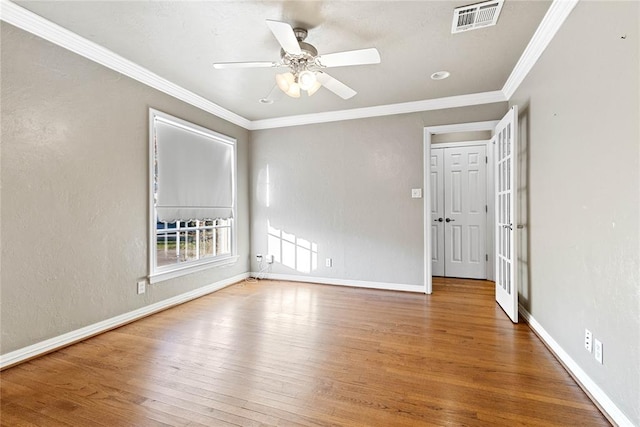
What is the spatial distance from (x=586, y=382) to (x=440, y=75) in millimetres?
2812

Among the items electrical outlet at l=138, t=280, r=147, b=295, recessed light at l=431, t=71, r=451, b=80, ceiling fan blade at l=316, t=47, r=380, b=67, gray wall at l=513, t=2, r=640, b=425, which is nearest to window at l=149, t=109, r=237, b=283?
electrical outlet at l=138, t=280, r=147, b=295

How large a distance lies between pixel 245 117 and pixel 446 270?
13.5ft

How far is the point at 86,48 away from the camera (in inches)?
99.0

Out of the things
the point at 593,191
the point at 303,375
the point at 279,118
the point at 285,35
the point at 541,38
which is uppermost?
the point at 279,118

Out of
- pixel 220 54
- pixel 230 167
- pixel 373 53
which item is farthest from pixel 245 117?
pixel 373 53

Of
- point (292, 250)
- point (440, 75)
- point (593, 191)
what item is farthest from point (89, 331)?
point (440, 75)

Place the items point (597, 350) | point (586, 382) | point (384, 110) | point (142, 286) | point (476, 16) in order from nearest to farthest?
point (597, 350)
point (586, 382)
point (476, 16)
point (142, 286)
point (384, 110)

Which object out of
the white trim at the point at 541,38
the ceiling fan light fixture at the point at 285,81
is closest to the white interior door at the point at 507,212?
the white trim at the point at 541,38

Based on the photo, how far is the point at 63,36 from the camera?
2.35 m

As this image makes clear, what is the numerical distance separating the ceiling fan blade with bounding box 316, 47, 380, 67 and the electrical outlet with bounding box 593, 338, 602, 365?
2.20 metres

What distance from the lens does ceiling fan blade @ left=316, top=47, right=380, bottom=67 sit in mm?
2072

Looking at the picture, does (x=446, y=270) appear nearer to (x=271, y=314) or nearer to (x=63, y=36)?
(x=271, y=314)

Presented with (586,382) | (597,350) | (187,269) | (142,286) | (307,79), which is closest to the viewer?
(597,350)

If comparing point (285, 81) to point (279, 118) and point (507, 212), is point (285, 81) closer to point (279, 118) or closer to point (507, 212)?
point (279, 118)
